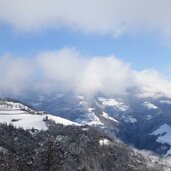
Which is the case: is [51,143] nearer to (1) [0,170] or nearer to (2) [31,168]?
(1) [0,170]

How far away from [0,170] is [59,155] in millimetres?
42647

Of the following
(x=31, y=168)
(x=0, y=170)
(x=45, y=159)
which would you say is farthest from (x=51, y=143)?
(x=31, y=168)

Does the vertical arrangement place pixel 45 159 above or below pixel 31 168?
below

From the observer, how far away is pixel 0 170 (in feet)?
418

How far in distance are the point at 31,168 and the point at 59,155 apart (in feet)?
264

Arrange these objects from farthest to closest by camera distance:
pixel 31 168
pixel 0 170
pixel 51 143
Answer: pixel 31 168
pixel 0 170
pixel 51 143

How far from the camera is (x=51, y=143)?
8669 cm

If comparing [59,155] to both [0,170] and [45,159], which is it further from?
[0,170]

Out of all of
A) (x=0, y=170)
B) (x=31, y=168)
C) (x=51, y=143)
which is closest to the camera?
(x=51, y=143)

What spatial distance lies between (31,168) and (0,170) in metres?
41.0

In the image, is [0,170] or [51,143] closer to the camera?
[51,143]

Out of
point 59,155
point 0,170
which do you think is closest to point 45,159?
point 59,155

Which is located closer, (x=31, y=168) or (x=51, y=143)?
(x=51, y=143)

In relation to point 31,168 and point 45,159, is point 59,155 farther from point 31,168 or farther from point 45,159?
point 31,168
